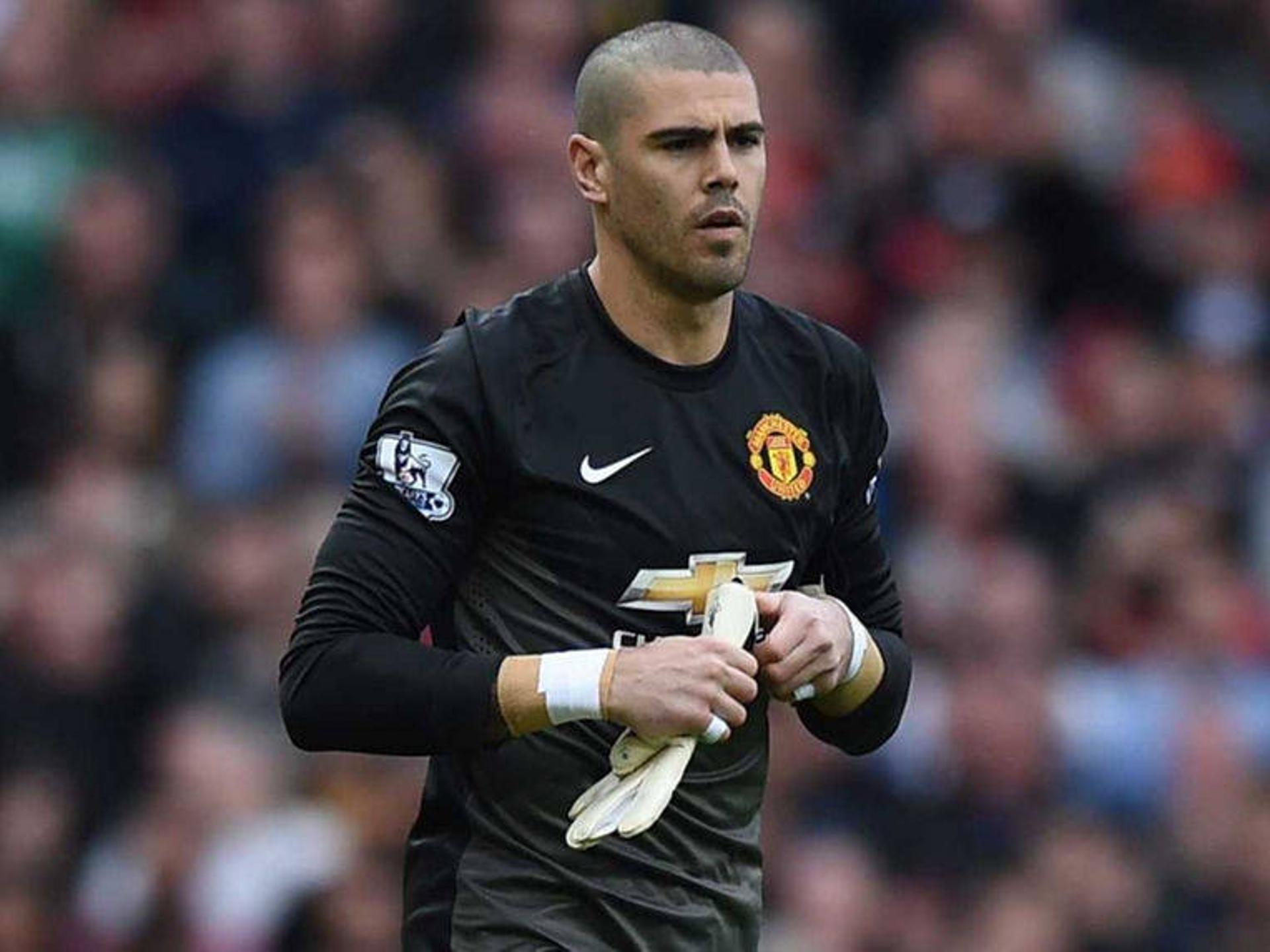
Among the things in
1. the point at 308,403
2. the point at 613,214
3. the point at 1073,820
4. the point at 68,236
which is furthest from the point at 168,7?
the point at 613,214

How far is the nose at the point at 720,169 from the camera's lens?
5289mm

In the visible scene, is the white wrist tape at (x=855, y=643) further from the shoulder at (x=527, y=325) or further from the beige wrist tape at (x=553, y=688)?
the shoulder at (x=527, y=325)

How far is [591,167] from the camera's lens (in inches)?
215

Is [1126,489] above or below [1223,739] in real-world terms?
above

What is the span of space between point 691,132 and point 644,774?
1077mm

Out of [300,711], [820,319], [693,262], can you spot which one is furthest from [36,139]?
[300,711]

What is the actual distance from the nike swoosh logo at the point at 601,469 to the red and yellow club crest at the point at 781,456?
21 centimetres

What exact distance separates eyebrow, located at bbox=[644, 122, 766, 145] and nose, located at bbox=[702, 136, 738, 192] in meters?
0.02

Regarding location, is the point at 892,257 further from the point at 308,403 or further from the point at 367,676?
the point at 367,676

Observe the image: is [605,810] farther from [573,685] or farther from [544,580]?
[544,580]

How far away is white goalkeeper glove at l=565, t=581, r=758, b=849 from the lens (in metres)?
5.00

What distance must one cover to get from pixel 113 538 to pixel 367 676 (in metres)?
5.95

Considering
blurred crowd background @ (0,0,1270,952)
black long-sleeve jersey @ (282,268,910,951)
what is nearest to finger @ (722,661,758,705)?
black long-sleeve jersey @ (282,268,910,951)

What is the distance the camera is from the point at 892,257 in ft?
37.3
